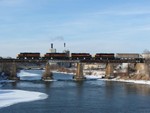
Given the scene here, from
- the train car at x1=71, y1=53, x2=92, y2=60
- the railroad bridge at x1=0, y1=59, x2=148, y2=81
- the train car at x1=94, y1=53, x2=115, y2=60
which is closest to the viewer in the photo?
the railroad bridge at x1=0, y1=59, x2=148, y2=81

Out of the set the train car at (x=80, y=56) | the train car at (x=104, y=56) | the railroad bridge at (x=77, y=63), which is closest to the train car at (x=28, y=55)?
the railroad bridge at (x=77, y=63)

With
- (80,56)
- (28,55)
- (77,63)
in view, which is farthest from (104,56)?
(28,55)

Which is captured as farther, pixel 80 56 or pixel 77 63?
pixel 80 56

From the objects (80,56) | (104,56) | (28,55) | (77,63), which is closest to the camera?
(28,55)

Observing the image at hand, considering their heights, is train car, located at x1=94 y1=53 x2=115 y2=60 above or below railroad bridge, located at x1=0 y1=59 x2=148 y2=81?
above

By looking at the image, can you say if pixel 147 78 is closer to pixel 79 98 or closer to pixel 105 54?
pixel 105 54

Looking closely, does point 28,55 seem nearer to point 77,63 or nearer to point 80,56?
point 77,63

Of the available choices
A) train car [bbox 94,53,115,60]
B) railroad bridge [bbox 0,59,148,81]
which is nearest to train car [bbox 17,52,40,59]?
railroad bridge [bbox 0,59,148,81]

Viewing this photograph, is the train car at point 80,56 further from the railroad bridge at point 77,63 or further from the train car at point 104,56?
the train car at point 104,56

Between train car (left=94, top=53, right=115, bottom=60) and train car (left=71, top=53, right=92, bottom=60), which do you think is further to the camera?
train car (left=94, top=53, right=115, bottom=60)

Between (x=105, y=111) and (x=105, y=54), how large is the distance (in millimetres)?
74794

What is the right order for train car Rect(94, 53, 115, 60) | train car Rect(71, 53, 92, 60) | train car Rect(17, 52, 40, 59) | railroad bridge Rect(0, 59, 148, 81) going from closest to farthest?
railroad bridge Rect(0, 59, 148, 81)
train car Rect(17, 52, 40, 59)
train car Rect(71, 53, 92, 60)
train car Rect(94, 53, 115, 60)

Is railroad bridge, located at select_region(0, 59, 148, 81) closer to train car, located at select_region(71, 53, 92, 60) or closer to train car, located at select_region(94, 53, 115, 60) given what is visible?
Result: train car, located at select_region(94, 53, 115, 60)

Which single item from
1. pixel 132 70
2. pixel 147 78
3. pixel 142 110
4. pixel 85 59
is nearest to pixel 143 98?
pixel 142 110
